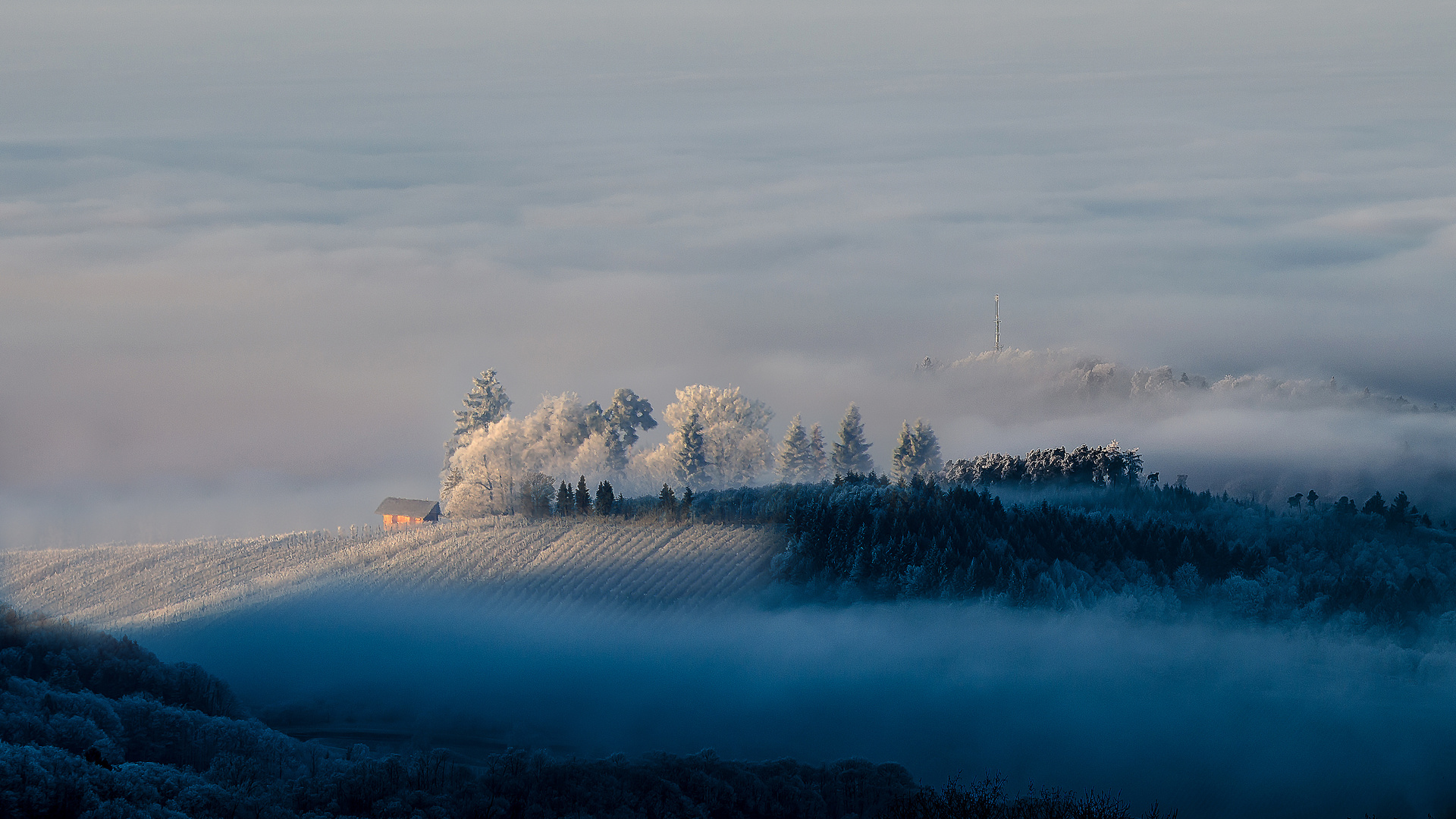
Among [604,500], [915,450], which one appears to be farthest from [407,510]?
[915,450]

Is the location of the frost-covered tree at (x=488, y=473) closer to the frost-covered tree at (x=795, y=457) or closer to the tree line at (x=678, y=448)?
the tree line at (x=678, y=448)

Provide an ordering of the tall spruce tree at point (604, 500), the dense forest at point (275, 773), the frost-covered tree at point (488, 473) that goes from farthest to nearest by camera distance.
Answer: the frost-covered tree at point (488, 473)
the tall spruce tree at point (604, 500)
the dense forest at point (275, 773)

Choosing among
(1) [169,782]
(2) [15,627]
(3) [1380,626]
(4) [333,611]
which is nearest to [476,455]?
(4) [333,611]

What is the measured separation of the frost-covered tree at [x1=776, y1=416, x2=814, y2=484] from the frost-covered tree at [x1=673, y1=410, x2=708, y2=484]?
324 inches

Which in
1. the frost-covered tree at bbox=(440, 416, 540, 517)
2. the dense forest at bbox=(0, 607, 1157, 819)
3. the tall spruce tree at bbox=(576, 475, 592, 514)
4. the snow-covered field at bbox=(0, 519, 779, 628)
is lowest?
the dense forest at bbox=(0, 607, 1157, 819)

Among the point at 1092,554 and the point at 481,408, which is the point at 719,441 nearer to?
the point at 481,408

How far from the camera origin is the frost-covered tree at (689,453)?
144 metres

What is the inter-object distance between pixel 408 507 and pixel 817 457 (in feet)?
144

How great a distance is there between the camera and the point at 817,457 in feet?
491

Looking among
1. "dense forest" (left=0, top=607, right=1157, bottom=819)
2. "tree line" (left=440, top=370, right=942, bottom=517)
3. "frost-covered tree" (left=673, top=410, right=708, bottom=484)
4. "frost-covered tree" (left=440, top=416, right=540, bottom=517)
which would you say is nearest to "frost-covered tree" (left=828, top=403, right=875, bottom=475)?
"tree line" (left=440, top=370, right=942, bottom=517)

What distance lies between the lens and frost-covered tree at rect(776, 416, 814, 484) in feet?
485

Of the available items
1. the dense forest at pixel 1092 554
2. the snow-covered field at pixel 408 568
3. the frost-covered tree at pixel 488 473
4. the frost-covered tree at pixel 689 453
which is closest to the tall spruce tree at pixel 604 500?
the snow-covered field at pixel 408 568

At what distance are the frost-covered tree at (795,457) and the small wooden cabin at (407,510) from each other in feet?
120

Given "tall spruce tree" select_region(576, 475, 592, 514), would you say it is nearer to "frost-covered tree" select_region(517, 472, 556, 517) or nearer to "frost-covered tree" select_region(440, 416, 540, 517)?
"frost-covered tree" select_region(517, 472, 556, 517)
